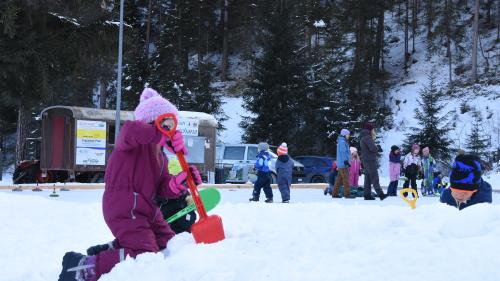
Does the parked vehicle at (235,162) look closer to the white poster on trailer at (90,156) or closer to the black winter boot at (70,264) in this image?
the white poster on trailer at (90,156)

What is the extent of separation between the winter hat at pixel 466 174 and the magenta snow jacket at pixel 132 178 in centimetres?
248

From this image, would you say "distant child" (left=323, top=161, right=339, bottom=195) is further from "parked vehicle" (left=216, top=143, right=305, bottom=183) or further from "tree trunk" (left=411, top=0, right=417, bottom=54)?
"tree trunk" (left=411, top=0, right=417, bottom=54)

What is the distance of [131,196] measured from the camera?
3.95 m

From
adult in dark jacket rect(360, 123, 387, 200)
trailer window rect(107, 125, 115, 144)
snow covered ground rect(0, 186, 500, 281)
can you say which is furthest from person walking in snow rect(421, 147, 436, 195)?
snow covered ground rect(0, 186, 500, 281)

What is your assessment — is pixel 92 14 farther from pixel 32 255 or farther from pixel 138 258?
pixel 138 258

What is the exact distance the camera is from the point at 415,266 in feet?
9.78

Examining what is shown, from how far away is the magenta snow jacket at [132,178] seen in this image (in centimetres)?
390

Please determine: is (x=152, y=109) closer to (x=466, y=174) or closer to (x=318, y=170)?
(x=466, y=174)

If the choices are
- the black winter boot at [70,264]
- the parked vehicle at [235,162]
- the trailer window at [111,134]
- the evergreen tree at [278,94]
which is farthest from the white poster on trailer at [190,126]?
the black winter boot at [70,264]

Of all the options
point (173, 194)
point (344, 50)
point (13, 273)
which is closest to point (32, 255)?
point (13, 273)

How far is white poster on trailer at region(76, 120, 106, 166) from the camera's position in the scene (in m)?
20.0

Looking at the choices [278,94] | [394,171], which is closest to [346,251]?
[394,171]

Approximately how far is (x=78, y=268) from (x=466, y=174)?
3107mm

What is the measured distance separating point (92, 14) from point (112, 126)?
425cm
